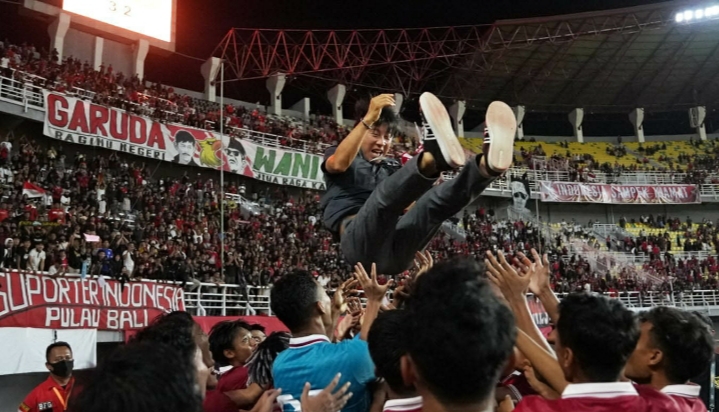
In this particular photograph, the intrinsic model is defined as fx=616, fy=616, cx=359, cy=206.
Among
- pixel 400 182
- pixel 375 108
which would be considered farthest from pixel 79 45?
pixel 400 182

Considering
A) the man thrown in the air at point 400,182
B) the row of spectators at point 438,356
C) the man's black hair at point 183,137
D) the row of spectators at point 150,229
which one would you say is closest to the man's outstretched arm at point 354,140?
the man thrown in the air at point 400,182

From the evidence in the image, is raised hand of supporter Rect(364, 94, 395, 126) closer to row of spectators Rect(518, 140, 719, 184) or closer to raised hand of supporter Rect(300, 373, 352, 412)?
raised hand of supporter Rect(300, 373, 352, 412)

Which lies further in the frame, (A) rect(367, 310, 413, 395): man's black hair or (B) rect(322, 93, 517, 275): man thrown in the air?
(B) rect(322, 93, 517, 275): man thrown in the air

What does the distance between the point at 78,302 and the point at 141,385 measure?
354 inches

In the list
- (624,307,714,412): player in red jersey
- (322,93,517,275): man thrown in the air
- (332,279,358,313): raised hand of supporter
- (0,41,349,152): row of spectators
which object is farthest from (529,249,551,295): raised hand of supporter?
(0,41,349,152): row of spectators

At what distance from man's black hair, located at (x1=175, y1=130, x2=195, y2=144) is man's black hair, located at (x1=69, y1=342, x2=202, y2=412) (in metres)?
16.8

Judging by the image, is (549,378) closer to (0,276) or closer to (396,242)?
(396,242)

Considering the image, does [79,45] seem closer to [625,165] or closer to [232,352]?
[232,352]

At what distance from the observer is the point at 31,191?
39.9 ft

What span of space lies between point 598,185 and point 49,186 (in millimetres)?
21757

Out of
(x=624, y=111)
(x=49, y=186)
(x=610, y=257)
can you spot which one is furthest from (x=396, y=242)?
(x=624, y=111)

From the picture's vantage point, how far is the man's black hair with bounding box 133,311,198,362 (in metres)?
2.38

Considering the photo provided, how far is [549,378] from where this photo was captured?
6.77 feet

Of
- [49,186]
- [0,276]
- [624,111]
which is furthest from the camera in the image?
[624,111]
